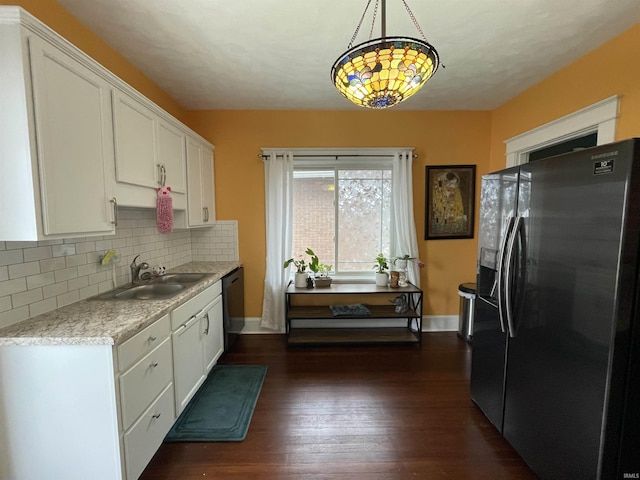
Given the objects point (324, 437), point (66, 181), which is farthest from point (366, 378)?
point (66, 181)

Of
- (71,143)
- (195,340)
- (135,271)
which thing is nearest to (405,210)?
(195,340)

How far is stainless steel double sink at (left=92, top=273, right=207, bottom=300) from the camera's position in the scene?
1.94m

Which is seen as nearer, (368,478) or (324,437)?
(368,478)

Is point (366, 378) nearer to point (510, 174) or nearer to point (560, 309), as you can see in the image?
point (560, 309)

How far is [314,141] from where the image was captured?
322cm

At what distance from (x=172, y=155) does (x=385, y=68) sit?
1.99 meters

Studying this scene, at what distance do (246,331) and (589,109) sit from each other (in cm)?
388

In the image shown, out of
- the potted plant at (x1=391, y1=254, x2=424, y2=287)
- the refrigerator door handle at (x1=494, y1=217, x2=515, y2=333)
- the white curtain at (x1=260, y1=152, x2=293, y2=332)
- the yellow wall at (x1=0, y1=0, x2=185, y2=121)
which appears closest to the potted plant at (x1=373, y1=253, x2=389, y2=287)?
the potted plant at (x1=391, y1=254, x2=424, y2=287)

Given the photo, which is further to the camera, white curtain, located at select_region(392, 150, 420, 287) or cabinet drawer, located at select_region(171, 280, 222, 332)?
white curtain, located at select_region(392, 150, 420, 287)

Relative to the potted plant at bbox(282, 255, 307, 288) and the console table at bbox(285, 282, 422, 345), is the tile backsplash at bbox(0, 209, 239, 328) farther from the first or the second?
the console table at bbox(285, 282, 422, 345)

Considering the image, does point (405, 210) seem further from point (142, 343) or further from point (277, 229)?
point (142, 343)

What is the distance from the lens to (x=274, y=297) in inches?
127

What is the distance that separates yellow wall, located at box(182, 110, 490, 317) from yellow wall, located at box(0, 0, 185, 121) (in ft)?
2.65

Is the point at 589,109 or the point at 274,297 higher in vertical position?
the point at 589,109
